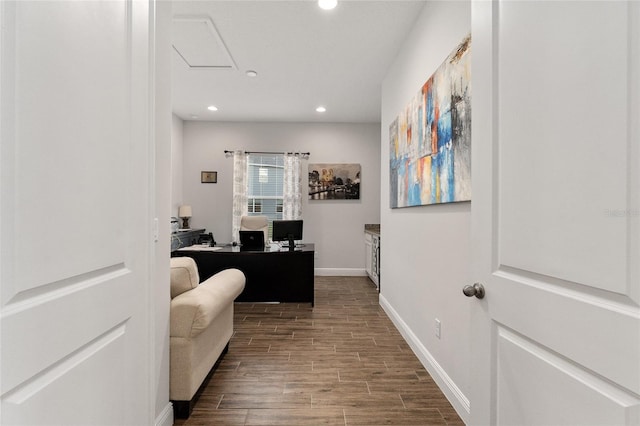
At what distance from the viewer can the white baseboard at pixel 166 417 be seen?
1.73 m

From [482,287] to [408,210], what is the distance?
6.50 ft

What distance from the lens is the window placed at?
20.7ft

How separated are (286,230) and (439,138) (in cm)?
273

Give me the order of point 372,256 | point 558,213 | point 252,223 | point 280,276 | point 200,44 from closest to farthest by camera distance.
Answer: point 558,213
point 200,44
point 280,276
point 252,223
point 372,256

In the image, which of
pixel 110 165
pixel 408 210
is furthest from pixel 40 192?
pixel 408 210

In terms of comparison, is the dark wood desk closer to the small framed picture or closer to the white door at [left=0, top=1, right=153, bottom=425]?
the small framed picture

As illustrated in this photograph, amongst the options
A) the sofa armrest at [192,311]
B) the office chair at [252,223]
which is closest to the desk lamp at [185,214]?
the office chair at [252,223]

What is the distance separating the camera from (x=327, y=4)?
8.64 feet

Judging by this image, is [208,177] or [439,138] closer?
[439,138]

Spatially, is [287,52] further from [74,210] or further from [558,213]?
[558,213]

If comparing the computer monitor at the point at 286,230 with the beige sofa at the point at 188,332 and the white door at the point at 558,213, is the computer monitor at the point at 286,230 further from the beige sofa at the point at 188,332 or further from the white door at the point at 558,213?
the white door at the point at 558,213

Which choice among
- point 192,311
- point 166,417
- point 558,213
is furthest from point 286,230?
point 558,213

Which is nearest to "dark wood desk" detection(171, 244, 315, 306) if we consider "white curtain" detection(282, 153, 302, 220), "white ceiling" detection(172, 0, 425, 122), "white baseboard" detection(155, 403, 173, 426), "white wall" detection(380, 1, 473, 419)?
"white wall" detection(380, 1, 473, 419)

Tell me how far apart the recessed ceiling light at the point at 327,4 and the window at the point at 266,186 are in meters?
3.76
